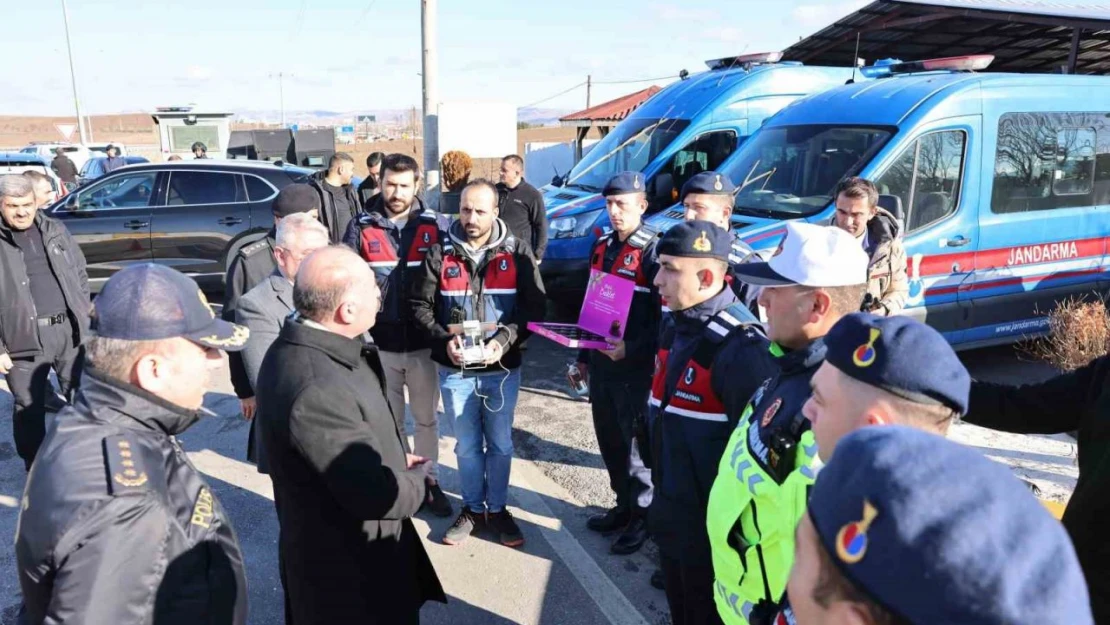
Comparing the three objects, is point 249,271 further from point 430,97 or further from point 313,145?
point 313,145

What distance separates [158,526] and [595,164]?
785cm

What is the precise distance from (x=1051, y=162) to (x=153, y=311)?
281 inches

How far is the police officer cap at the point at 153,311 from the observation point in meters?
1.69

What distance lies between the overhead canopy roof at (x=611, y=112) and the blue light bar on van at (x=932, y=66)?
26.2 ft

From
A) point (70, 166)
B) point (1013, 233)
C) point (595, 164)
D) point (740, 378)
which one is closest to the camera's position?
point (740, 378)

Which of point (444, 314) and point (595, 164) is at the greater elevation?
point (595, 164)

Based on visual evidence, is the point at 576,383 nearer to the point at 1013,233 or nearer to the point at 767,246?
the point at 767,246

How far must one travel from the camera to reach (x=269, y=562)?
12.4 ft

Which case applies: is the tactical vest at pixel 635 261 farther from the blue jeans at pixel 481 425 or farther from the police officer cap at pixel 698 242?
the police officer cap at pixel 698 242

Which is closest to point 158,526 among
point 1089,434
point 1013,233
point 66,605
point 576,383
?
point 66,605

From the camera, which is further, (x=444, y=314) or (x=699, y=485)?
(x=444, y=314)

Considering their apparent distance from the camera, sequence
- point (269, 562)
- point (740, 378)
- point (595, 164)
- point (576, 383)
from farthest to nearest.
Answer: point (595, 164) < point (576, 383) < point (269, 562) < point (740, 378)

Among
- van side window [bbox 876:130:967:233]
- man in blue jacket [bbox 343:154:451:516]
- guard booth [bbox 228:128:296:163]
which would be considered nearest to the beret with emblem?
man in blue jacket [bbox 343:154:451:516]

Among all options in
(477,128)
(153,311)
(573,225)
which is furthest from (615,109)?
(153,311)
